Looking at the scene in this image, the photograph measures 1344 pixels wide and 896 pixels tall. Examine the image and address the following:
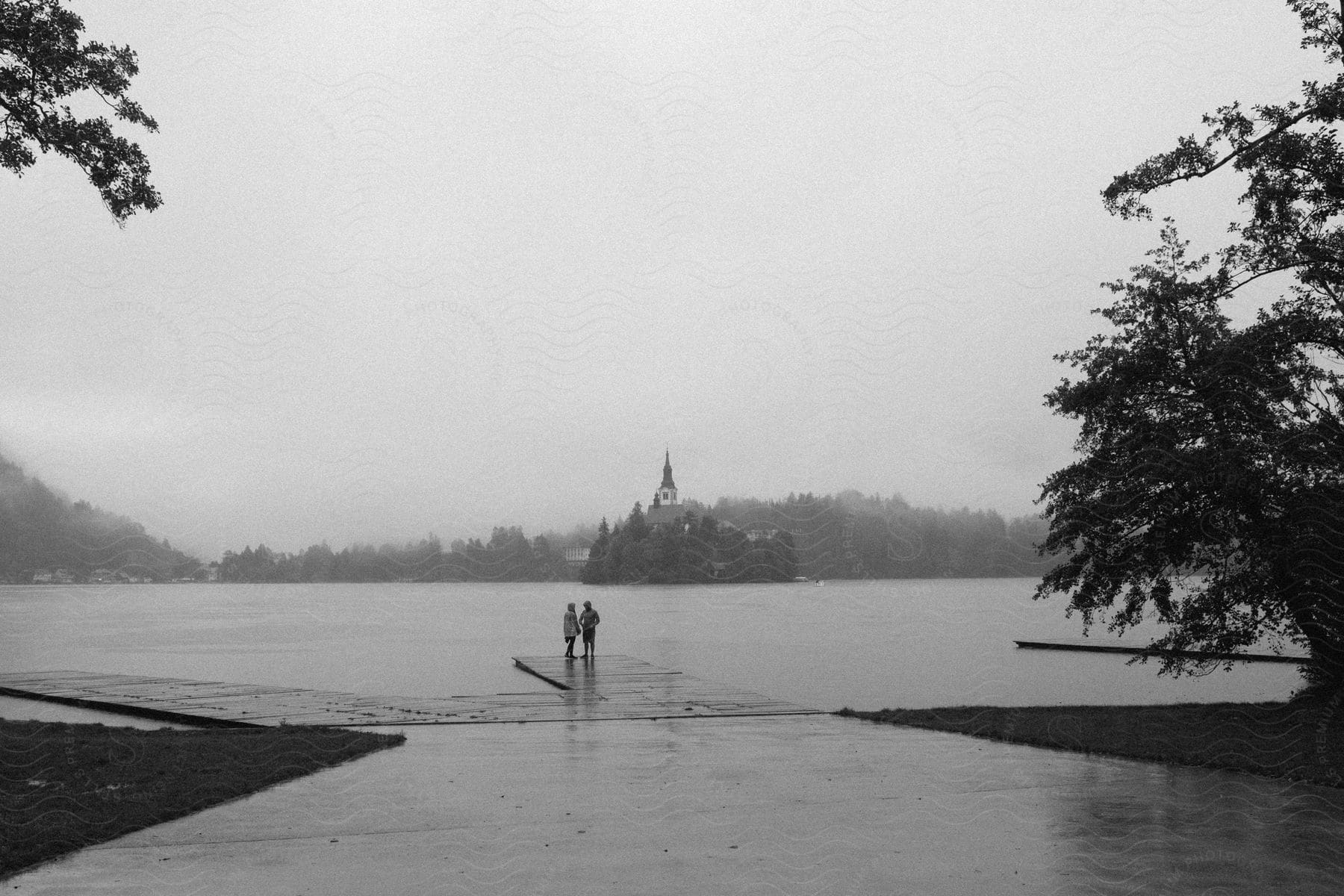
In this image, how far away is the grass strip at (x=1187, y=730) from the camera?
1372 cm

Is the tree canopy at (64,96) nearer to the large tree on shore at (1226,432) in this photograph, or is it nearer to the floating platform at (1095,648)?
the large tree on shore at (1226,432)

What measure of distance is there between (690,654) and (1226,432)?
131 ft

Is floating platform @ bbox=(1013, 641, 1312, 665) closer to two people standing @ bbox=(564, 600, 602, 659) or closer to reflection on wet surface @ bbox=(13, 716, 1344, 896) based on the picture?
two people standing @ bbox=(564, 600, 602, 659)

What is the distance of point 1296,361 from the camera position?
781 inches

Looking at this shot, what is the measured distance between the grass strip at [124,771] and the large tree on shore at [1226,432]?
46.9ft

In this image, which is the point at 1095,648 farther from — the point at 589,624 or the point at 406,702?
the point at 406,702

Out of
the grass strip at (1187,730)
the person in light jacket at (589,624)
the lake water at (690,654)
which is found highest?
the person in light jacket at (589,624)

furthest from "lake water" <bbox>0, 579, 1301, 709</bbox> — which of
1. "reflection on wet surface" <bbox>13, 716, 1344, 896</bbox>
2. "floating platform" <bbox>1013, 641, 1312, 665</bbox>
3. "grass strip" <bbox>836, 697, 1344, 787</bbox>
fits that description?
"reflection on wet surface" <bbox>13, 716, 1344, 896</bbox>

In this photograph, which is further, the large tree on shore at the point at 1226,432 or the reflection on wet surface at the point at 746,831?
the large tree on shore at the point at 1226,432

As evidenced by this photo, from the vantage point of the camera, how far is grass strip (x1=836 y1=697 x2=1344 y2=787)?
45.0 feet

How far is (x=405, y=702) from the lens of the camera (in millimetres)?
23672

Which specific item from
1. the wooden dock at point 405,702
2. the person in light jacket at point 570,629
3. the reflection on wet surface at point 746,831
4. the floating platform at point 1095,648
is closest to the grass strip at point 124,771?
the reflection on wet surface at point 746,831

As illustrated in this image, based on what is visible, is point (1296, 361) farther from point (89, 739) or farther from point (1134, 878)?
point (89, 739)

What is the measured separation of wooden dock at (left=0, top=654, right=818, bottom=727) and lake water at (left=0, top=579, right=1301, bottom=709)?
10.9 feet
